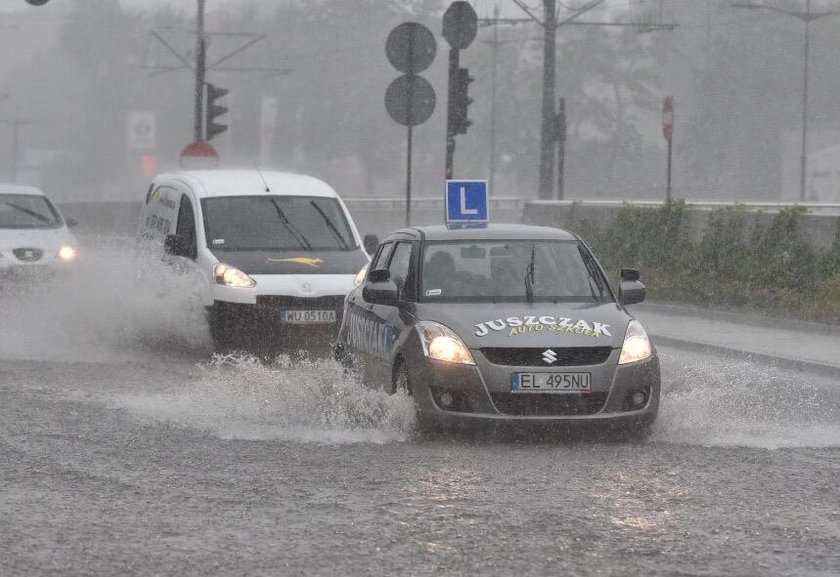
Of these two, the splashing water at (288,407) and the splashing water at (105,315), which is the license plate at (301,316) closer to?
the splashing water at (105,315)

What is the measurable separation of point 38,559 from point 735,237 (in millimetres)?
18356

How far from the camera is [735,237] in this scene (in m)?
24.1

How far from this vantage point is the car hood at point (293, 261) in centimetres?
1642

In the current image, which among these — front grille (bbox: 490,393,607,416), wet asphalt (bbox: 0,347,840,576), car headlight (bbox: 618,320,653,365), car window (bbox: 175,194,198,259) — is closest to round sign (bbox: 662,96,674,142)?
car window (bbox: 175,194,198,259)

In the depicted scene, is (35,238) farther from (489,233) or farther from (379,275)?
(489,233)

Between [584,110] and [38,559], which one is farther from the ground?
[584,110]

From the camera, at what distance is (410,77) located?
67.2 feet

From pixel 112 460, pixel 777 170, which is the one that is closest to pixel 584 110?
pixel 777 170

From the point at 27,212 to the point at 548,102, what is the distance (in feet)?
41.3

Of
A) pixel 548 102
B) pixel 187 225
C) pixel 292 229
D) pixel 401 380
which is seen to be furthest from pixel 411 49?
pixel 548 102

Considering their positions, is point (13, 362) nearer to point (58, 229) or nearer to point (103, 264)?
point (103, 264)

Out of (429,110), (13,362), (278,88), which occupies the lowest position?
(13,362)

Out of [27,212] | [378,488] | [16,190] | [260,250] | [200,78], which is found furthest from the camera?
[200,78]

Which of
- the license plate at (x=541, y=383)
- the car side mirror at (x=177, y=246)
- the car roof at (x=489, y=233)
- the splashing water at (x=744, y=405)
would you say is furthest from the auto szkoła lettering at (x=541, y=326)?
the car side mirror at (x=177, y=246)
